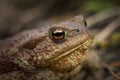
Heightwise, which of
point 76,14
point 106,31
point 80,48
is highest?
point 76,14

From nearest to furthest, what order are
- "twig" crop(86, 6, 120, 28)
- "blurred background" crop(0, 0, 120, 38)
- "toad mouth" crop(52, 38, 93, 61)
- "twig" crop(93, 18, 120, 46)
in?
"toad mouth" crop(52, 38, 93, 61) → "twig" crop(93, 18, 120, 46) → "twig" crop(86, 6, 120, 28) → "blurred background" crop(0, 0, 120, 38)

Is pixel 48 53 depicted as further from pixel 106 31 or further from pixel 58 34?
pixel 106 31

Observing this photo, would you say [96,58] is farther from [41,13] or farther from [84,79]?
[41,13]

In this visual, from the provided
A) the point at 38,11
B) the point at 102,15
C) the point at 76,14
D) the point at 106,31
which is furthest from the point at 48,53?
the point at 38,11

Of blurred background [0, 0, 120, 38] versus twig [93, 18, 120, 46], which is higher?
blurred background [0, 0, 120, 38]

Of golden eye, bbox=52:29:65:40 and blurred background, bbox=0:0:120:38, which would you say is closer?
golden eye, bbox=52:29:65:40

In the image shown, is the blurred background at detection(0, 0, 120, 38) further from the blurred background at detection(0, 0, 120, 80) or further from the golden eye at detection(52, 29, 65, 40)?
the golden eye at detection(52, 29, 65, 40)

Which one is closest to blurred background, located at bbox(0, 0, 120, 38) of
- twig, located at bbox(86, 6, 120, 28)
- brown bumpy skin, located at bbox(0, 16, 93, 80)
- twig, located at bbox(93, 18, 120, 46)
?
twig, located at bbox(86, 6, 120, 28)

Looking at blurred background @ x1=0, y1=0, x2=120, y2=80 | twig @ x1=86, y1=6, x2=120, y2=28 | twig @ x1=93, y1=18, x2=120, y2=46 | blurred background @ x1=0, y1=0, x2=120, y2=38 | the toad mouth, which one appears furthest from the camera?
blurred background @ x1=0, y1=0, x2=120, y2=38
